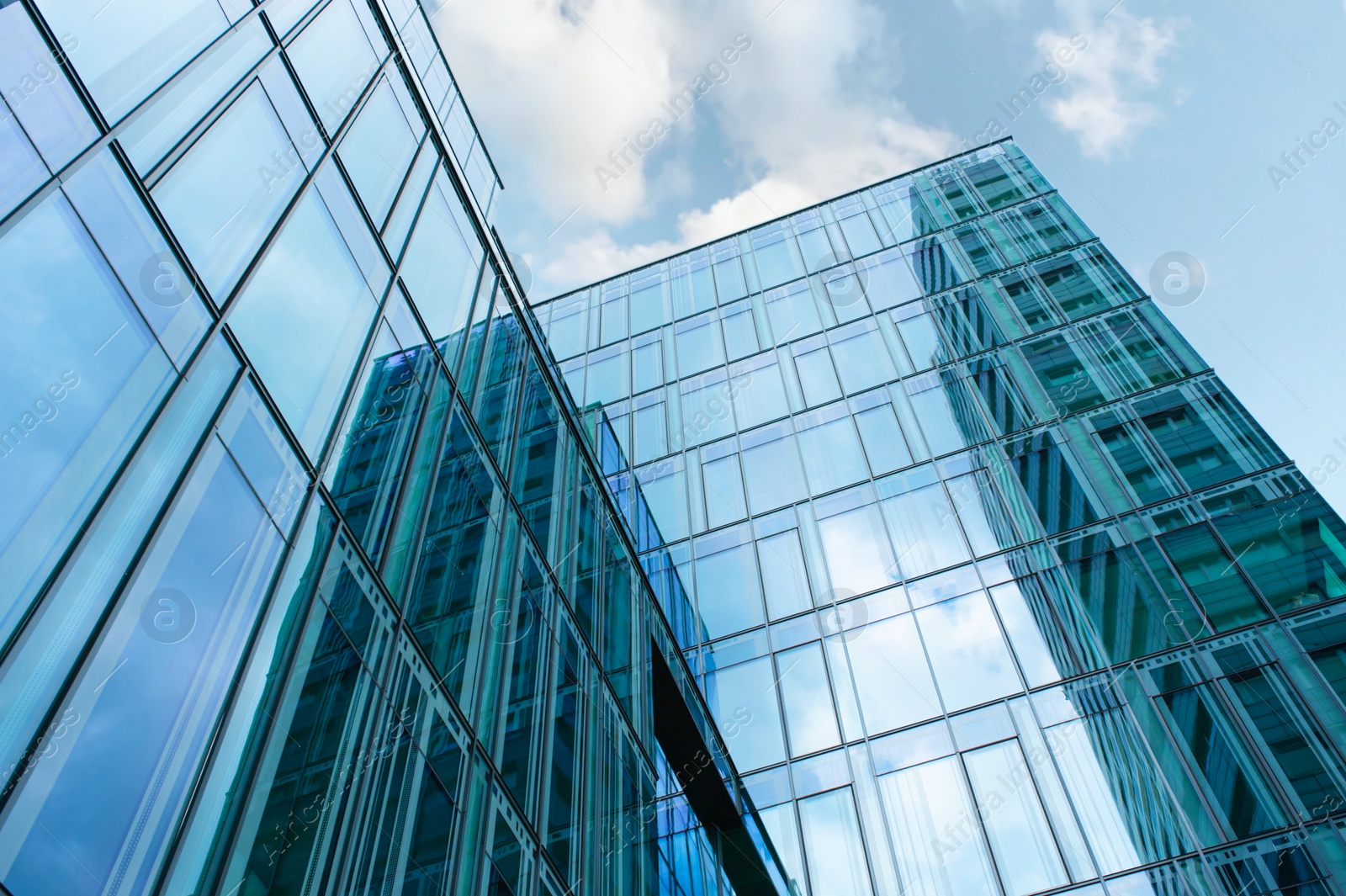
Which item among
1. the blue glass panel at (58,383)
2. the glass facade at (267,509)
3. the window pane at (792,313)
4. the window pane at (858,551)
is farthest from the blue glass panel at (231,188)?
the window pane at (792,313)

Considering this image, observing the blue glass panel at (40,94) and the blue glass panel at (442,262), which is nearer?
the blue glass panel at (40,94)

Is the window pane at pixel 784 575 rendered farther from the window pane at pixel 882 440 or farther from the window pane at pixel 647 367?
the window pane at pixel 647 367

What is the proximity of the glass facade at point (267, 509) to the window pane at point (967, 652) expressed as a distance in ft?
24.1

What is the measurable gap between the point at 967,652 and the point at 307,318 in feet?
48.3

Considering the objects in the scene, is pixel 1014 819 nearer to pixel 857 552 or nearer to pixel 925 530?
pixel 925 530

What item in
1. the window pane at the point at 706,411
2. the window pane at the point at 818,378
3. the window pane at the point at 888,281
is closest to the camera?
the window pane at the point at 818,378

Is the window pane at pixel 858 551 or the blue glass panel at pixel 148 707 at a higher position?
the window pane at pixel 858 551

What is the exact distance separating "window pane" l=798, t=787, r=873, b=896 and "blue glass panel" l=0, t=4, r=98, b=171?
15.7 metres

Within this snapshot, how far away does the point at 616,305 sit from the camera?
3347cm

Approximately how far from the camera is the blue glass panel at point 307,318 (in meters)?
7.87

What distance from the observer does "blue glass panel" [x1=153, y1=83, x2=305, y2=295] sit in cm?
730

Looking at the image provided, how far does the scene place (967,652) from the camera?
19.1 metres

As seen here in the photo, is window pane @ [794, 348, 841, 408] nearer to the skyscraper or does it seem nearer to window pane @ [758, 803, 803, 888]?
the skyscraper

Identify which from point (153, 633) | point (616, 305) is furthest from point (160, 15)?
point (616, 305)
